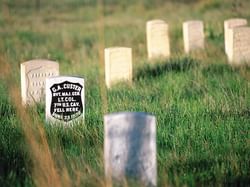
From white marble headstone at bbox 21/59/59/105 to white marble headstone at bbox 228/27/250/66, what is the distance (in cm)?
436

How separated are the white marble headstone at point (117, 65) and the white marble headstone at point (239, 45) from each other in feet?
7.78

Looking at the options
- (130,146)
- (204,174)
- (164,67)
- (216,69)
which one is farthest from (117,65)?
(130,146)

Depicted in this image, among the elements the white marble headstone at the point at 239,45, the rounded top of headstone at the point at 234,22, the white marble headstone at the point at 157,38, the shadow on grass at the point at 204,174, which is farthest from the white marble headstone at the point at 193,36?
the shadow on grass at the point at 204,174

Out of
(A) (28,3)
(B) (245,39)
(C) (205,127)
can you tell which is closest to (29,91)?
(C) (205,127)

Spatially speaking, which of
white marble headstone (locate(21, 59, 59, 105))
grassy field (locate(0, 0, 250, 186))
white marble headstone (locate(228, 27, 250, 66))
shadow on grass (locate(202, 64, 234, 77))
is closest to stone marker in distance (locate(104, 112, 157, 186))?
grassy field (locate(0, 0, 250, 186))

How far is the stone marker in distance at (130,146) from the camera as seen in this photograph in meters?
4.59

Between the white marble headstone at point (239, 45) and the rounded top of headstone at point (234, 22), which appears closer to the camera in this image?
the white marble headstone at point (239, 45)

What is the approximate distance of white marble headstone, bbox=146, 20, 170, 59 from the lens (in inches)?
543

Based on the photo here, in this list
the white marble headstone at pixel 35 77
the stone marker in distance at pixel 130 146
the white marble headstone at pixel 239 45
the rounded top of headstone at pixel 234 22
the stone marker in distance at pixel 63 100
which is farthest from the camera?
the rounded top of headstone at pixel 234 22

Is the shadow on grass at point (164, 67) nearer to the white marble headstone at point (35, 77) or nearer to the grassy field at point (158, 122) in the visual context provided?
the grassy field at point (158, 122)

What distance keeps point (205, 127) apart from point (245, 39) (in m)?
5.64

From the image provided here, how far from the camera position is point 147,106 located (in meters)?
7.71

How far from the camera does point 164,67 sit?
37.1 ft

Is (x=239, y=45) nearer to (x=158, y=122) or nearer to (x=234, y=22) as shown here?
(x=234, y=22)
